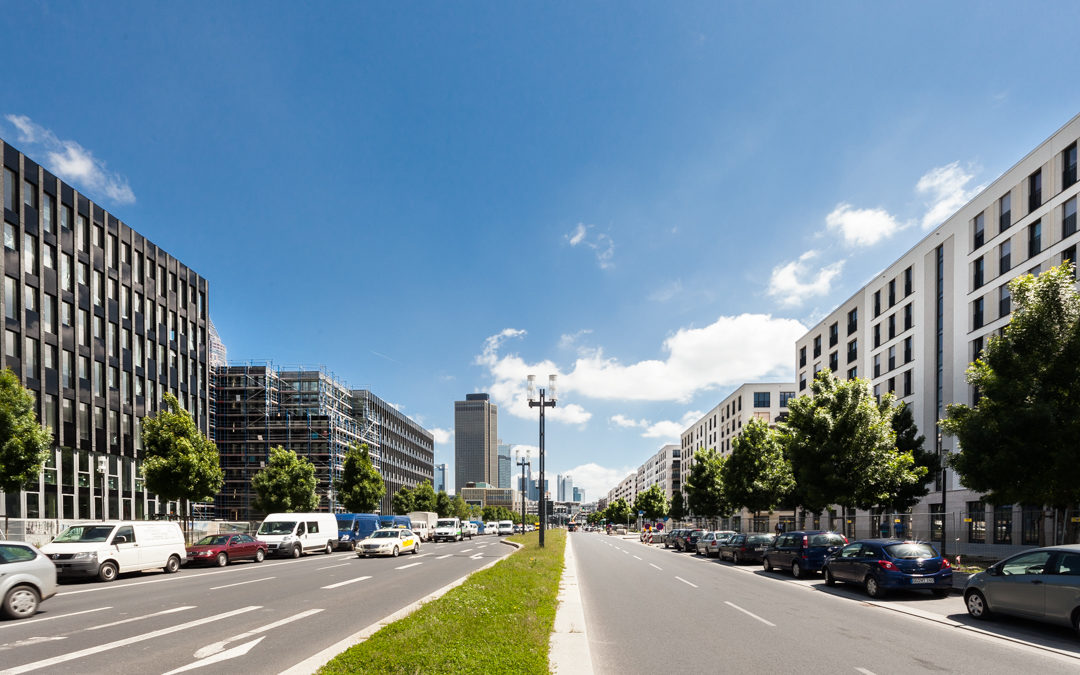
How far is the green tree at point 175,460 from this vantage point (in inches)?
1341

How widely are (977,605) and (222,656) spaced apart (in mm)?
12990

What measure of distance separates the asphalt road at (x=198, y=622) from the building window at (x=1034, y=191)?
116 feet

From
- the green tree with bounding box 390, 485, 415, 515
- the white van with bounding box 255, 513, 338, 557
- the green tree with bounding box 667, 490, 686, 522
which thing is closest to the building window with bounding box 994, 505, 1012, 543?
the white van with bounding box 255, 513, 338, 557

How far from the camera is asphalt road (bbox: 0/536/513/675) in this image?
28.3 ft

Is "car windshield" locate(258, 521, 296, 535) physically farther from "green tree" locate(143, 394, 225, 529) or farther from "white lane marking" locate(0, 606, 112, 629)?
"white lane marking" locate(0, 606, 112, 629)

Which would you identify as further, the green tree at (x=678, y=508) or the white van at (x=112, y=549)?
the green tree at (x=678, y=508)

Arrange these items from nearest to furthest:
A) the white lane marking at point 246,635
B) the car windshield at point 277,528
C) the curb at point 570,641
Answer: the curb at point 570,641, the white lane marking at point 246,635, the car windshield at point 277,528

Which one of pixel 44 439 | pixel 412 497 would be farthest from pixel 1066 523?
pixel 412 497

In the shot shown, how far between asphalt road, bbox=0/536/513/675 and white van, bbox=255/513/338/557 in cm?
1244

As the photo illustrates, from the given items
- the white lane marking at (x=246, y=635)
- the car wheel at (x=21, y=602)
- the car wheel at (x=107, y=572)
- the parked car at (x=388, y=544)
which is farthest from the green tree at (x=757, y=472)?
the car wheel at (x=21, y=602)

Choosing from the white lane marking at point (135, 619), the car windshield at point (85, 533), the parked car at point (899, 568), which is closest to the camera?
the white lane marking at point (135, 619)

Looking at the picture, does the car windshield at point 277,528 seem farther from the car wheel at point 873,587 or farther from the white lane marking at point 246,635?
the car wheel at point 873,587

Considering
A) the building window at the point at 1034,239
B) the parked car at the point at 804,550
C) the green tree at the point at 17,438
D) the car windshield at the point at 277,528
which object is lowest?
the car windshield at the point at 277,528

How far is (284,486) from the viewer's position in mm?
49062
